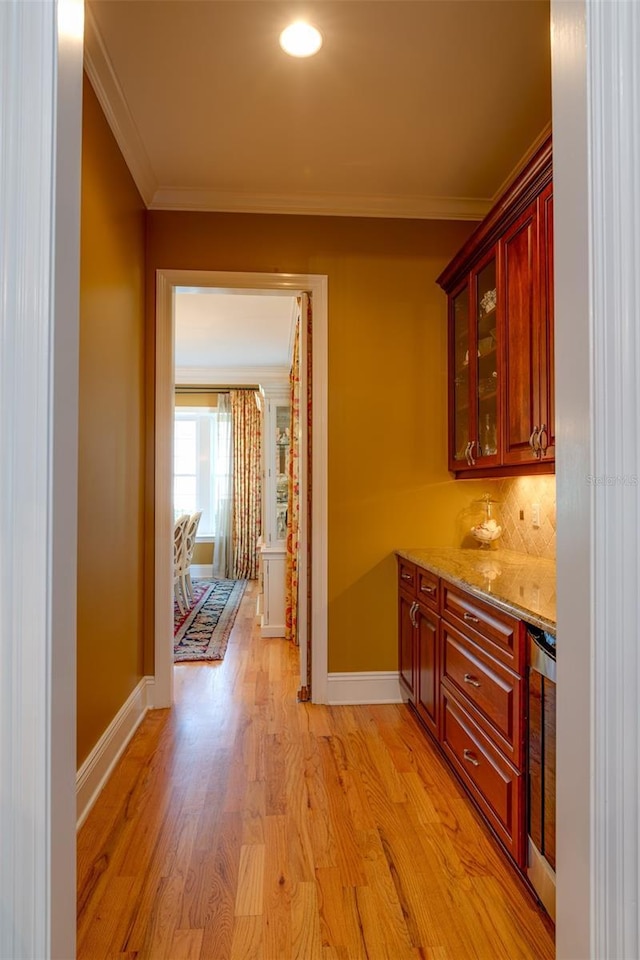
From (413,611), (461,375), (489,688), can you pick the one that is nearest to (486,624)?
(489,688)

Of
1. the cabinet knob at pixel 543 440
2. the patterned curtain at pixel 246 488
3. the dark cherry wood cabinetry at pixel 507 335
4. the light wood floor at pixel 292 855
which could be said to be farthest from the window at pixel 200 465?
the cabinet knob at pixel 543 440

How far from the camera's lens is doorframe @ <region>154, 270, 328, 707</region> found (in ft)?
9.70

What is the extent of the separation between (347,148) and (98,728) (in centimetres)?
288

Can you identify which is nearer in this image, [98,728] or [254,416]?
[98,728]

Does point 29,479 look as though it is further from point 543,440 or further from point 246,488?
point 246,488

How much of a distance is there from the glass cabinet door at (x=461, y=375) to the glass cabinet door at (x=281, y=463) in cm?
231

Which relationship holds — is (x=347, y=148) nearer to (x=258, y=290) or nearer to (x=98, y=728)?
(x=258, y=290)

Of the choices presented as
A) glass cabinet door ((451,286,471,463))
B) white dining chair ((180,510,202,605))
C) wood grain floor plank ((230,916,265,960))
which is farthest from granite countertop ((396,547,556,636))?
white dining chair ((180,510,202,605))

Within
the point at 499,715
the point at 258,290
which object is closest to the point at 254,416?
the point at 258,290

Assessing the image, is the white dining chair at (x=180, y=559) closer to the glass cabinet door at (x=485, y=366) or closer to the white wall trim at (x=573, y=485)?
the glass cabinet door at (x=485, y=366)

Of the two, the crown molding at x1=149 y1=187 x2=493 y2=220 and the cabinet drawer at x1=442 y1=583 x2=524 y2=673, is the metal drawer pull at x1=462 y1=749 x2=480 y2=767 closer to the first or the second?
the cabinet drawer at x1=442 y1=583 x2=524 y2=673

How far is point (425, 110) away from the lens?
2303 mm

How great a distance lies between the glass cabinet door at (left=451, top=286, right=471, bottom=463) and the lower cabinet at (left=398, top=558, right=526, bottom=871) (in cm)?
74

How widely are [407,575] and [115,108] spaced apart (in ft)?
8.45
